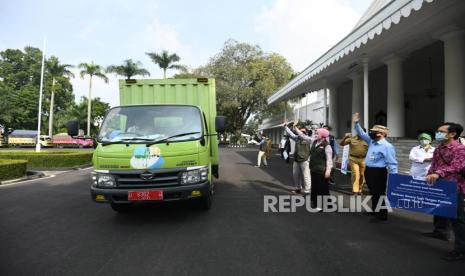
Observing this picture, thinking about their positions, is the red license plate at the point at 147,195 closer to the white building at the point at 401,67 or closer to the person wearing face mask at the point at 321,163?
the person wearing face mask at the point at 321,163

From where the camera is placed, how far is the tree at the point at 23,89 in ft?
163

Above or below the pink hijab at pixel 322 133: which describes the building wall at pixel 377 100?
above

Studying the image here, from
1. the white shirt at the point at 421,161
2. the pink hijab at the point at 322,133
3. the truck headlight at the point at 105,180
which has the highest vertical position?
the pink hijab at the point at 322,133

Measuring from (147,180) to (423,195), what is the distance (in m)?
3.99

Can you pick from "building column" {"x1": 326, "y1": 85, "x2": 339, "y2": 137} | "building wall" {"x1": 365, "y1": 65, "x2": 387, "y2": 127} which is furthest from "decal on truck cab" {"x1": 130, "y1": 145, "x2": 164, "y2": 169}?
"building column" {"x1": 326, "y1": 85, "x2": 339, "y2": 137}

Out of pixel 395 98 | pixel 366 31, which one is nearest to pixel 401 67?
pixel 395 98

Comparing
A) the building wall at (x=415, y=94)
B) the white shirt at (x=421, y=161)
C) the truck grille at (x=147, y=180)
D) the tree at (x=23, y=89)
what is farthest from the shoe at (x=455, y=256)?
the tree at (x=23, y=89)

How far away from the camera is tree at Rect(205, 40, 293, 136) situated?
42938 mm

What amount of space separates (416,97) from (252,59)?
28.9m

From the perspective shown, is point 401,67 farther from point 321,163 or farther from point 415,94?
point 321,163

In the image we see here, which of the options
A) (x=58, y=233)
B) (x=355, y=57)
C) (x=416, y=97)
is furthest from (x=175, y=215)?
(x=416, y=97)

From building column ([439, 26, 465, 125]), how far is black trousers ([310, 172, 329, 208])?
4.76 meters

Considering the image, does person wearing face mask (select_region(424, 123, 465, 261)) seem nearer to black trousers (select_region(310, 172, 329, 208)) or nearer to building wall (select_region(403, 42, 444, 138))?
black trousers (select_region(310, 172, 329, 208))

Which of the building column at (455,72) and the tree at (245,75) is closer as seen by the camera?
the building column at (455,72)
